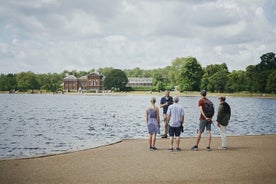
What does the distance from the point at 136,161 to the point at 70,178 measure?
10.4 feet

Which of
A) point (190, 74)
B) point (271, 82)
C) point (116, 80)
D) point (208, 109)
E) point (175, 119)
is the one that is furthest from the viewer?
point (116, 80)

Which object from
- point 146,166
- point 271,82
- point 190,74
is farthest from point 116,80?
point 146,166

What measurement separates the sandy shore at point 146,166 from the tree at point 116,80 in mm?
176977

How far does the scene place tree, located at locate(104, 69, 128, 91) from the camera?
631 feet

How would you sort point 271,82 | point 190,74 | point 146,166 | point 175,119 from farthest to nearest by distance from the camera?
1. point 190,74
2. point 271,82
3. point 175,119
4. point 146,166

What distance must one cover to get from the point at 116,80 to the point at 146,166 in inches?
7129

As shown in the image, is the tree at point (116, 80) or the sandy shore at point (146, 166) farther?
the tree at point (116, 80)

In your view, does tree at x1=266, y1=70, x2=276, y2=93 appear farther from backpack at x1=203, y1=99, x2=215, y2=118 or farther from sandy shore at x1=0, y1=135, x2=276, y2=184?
backpack at x1=203, y1=99, x2=215, y2=118

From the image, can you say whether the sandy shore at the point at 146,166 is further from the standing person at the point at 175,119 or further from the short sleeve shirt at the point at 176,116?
the short sleeve shirt at the point at 176,116

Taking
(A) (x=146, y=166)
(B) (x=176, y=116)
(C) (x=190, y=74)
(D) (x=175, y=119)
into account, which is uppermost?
(C) (x=190, y=74)

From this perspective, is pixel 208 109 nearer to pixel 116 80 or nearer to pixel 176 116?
pixel 176 116

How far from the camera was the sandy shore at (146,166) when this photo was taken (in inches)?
396

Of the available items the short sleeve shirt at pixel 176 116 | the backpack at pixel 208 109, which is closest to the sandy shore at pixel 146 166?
the short sleeve shirt at pixel 176 116

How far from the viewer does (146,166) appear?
11.8m
